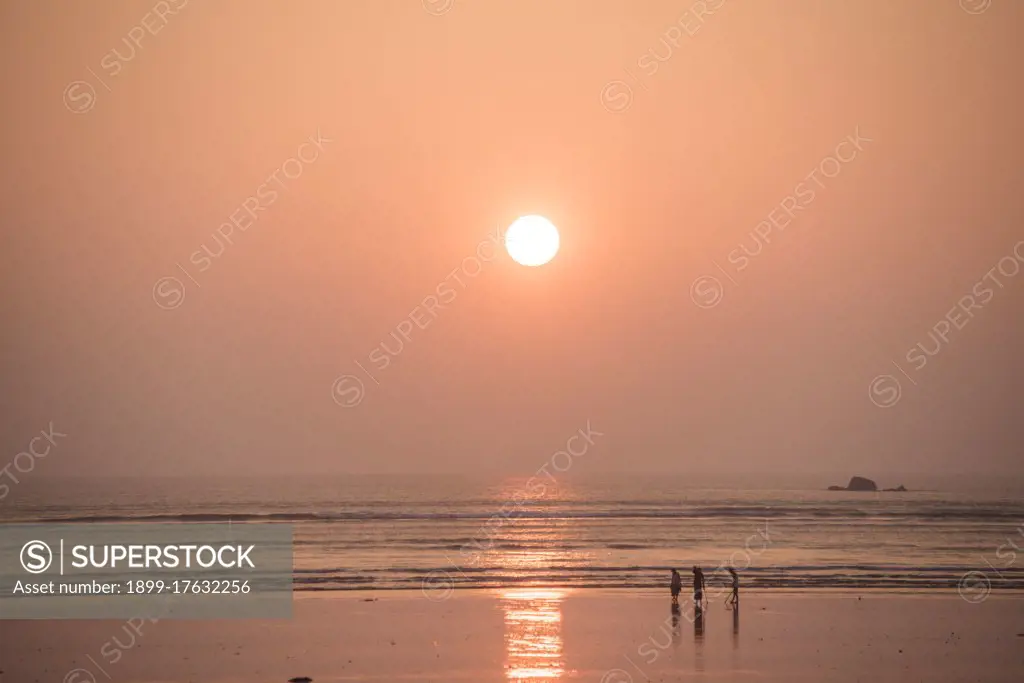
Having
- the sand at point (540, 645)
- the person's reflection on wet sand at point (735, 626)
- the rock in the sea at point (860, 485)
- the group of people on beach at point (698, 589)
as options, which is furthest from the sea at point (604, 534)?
the rock in the sea at point (860, 485)

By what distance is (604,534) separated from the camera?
2771 inches

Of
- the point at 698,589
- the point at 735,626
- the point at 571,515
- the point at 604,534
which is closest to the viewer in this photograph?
the point at 735,626

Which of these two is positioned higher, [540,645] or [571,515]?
[571,515]

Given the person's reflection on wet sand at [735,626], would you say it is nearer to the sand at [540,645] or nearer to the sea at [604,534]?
the sand at [540,645]

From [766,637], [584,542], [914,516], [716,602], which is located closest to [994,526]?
[914,516]

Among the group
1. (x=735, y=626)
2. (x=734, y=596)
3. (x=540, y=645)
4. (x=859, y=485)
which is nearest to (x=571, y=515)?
(x=734, y=596)

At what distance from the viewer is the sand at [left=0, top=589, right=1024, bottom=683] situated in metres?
20.5

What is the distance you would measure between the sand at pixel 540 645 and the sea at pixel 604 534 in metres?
6.86

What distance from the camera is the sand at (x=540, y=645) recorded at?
20.5 m

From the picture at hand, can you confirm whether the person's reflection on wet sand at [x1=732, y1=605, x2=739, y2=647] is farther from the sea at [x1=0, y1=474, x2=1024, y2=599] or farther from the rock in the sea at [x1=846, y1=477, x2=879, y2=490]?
the rock in the sea at [x1=846, y1=477, x2=879, y2=490]

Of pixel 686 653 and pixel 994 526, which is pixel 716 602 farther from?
pixel 994 526

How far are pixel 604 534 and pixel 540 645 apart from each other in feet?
156

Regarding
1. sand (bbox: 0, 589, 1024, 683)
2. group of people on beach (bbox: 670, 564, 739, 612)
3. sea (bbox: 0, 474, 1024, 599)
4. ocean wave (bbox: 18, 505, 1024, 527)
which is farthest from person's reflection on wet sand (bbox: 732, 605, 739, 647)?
ocean wave (bbox: 18, 505, 1024, 527)

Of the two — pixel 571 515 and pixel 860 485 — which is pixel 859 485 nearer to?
pixel 860 485
